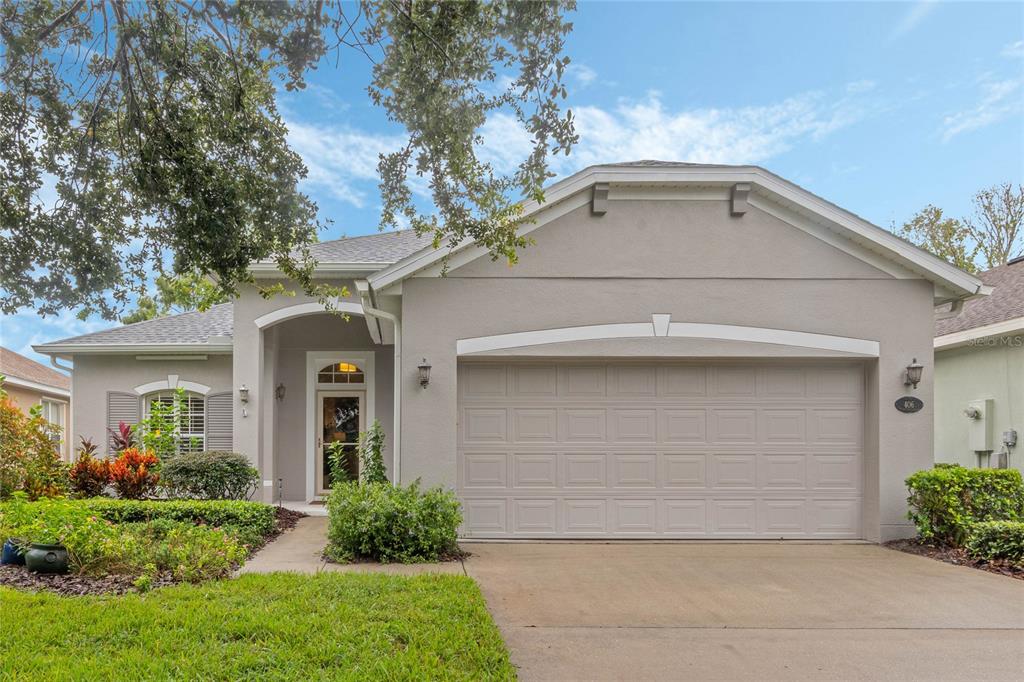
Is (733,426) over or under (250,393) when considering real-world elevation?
under

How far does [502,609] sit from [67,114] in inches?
249

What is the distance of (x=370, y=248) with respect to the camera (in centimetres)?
1334

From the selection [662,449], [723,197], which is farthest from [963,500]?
[723,197]

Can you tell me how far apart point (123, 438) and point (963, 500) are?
1305cm

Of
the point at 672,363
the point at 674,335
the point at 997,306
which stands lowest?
the point at 672,363

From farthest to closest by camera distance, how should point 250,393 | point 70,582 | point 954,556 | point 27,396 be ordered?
1. point 27,396
2. point 250,393
3. point 954,556
4. point 70,582

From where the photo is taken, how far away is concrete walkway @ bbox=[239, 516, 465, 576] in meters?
7.08

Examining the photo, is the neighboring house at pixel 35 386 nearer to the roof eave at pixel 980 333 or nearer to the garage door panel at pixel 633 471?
the garage door panel at pixel 633 471

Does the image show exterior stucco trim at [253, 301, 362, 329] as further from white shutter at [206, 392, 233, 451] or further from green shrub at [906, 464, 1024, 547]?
green shrub at [906, 464, 1024, 547]

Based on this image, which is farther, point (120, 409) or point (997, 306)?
point (120, 409)

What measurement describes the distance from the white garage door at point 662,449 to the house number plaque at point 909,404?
0.47 meters

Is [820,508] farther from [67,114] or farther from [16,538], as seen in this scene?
[67,114]

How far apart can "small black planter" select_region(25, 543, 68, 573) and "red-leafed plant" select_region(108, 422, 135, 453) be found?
240 inches

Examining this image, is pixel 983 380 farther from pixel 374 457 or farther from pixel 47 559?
pixel 47 559
